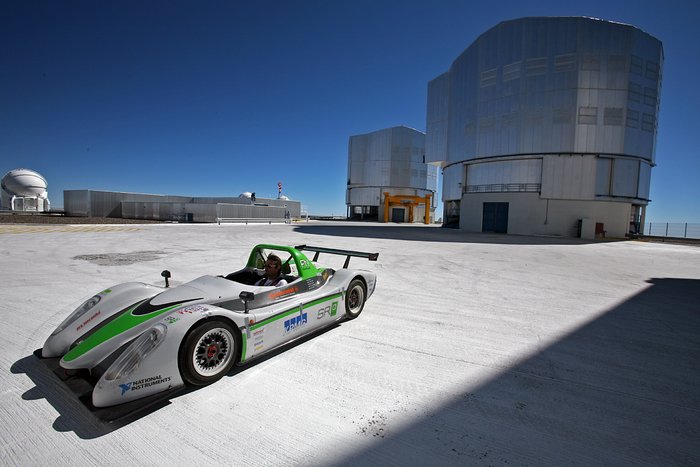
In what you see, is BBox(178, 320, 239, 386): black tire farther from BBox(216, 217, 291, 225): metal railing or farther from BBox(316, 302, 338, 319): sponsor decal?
BBox(216, 217, 291, 225): metal railing

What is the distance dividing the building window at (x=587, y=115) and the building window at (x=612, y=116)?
67 centimetres

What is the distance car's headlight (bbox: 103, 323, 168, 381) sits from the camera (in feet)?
7.91

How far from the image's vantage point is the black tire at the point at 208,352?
2.76 metres

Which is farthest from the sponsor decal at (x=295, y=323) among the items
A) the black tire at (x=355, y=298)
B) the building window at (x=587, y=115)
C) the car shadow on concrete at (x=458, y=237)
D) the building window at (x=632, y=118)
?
the building window at (x=632, y=118)

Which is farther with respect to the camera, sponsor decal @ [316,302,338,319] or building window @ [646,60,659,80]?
building window @ [646,60,659,80]

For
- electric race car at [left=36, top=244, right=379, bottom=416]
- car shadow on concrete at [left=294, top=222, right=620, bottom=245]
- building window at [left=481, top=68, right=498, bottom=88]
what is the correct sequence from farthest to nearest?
building window at [left=481, top=68, right=498, bottom=88]
car shadow on concrete at [left=294, top=222, right=620, bottom=245]
electric race car at [left=36, top=244, right=379, bottom=416]

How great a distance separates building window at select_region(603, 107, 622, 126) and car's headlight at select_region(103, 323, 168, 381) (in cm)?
3006

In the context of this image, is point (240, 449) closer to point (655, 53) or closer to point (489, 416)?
point (489, 416)

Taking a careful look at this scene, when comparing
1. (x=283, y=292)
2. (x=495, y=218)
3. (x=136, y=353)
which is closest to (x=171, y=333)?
(x=136, y=353)

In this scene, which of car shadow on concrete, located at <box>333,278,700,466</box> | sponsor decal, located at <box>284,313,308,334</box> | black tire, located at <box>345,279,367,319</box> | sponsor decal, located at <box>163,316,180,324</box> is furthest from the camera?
black tire, located at <box>345,279,367,319</box>

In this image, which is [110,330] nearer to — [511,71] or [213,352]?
[213,352]

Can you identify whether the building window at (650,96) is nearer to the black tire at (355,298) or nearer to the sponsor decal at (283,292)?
the black tire at (355,298)

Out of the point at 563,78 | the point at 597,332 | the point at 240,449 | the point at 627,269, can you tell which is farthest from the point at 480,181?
the point at 240,449

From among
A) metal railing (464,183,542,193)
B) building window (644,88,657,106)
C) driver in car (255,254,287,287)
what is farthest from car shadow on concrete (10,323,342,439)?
building window (644,88,657,106)
